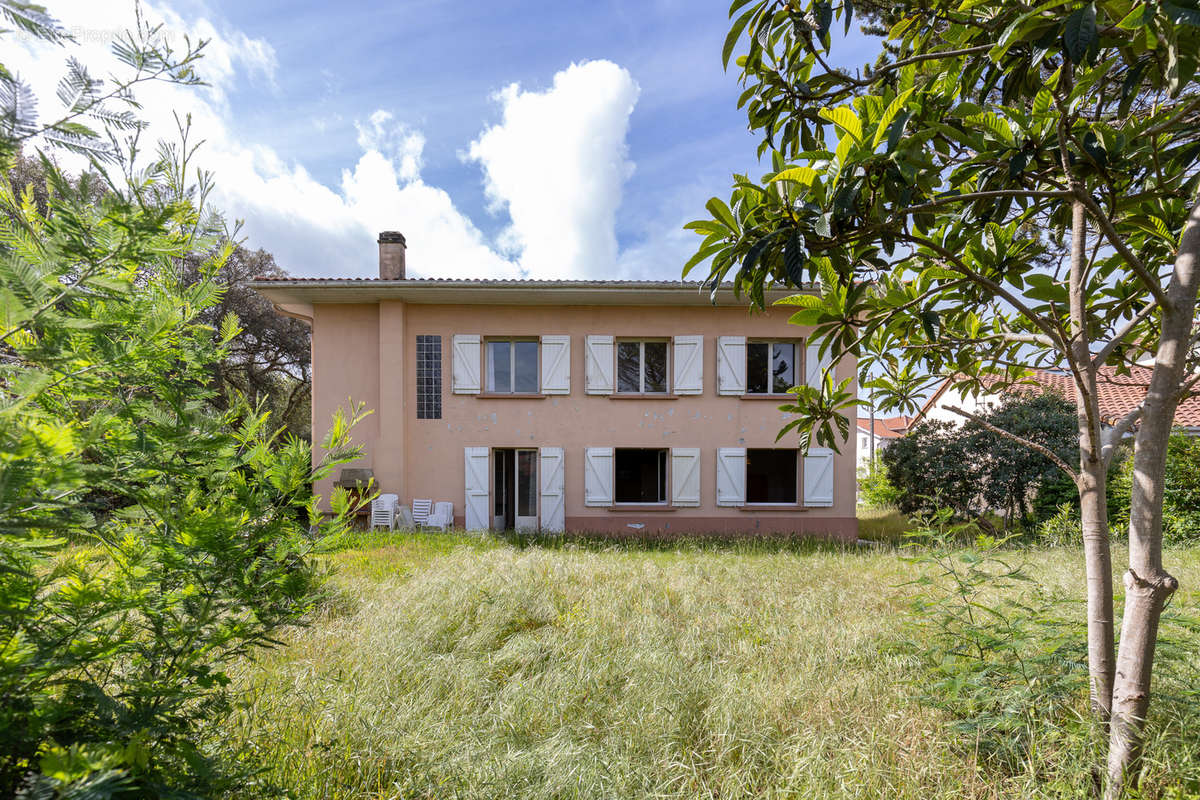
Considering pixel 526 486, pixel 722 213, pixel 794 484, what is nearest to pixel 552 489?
pixel 526 486

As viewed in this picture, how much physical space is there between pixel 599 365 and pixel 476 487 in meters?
3.17

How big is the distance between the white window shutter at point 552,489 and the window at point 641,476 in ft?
3.54

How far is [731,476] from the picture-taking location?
9.64 meters

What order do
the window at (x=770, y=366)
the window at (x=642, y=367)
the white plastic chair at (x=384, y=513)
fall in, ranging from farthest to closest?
1. the window at (x=642, y=367)
2. the window at (x=770, y=366)
3. the white plastic chair at (x=384, y=513)

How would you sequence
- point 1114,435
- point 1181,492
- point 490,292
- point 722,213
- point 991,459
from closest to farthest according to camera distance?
point 722,213
point 1114,435
point 1181,492
point 490,292
point 991,459

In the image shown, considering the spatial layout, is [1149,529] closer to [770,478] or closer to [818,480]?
[818,480]

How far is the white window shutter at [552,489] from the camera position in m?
9.52

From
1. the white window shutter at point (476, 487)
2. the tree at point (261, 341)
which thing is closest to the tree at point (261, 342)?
the tree at point (261, 341)

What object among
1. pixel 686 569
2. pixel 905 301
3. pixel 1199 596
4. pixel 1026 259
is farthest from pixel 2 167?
pixel 1199 596

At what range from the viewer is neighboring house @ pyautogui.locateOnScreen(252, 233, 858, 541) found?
9.52 metres

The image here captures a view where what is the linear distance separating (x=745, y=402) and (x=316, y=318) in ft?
26.3

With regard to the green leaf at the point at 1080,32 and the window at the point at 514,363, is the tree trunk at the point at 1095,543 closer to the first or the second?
the green leaf at the point at 1080,32

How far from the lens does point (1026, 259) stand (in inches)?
92.1

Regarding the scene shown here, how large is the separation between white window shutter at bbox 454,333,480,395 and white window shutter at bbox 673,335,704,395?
3701 mm
